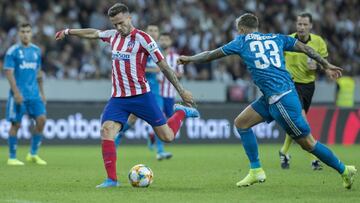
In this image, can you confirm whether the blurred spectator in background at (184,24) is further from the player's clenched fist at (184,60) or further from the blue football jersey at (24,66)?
the player's clenched fist at (184,60)

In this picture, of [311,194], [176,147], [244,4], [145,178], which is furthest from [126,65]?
[244,4]

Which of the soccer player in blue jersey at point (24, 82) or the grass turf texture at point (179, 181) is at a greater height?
the soccer player in blue jersey at point (24, 82)

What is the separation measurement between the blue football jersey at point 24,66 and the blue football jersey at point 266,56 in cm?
558

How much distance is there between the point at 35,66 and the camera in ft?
50.9

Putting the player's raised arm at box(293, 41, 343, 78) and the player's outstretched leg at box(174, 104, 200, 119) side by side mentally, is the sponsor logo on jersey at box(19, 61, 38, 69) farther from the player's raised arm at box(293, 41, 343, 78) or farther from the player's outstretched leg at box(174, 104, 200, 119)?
the player's raised arm at box(293, 41, 343, 78)

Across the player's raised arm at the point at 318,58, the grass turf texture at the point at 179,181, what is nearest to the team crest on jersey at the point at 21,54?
the grass turf texture at the point at 179,181

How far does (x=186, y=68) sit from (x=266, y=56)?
13464 millimetres

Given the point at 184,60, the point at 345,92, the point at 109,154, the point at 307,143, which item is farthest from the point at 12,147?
the point at 345,92

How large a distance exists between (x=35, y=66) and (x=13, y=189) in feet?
17.4

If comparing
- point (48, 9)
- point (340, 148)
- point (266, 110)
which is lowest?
point (340, 148)

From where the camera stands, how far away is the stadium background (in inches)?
837

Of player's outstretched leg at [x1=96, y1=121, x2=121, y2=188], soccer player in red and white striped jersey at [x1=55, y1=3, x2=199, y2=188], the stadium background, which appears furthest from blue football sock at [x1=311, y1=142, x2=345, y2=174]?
the stadium background

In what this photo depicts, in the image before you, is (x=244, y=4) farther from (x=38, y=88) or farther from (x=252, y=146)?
(x=252, y=146)

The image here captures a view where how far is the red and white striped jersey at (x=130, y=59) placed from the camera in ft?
35.9
